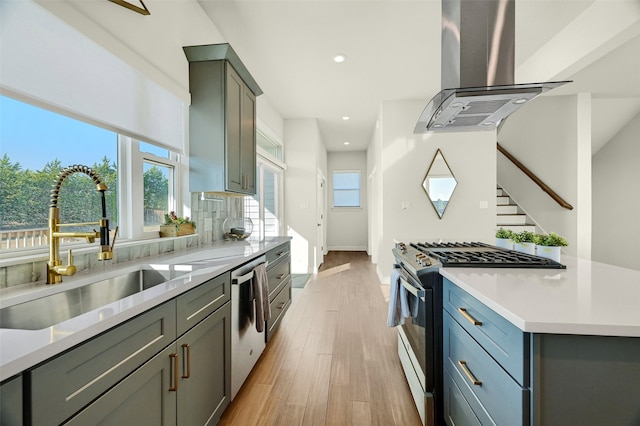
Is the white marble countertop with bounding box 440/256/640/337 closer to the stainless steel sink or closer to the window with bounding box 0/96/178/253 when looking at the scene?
the stainless steel sink

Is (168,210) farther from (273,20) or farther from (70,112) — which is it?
(273,20)

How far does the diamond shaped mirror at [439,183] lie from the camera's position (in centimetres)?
438

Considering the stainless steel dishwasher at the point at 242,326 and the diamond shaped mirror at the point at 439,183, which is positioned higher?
the diamond shaped mirror at the point at 439,183

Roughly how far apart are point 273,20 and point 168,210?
1969mm

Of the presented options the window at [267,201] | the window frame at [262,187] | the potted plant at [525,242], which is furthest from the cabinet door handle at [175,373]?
the window at [267,201]

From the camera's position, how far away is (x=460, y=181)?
4.39 m

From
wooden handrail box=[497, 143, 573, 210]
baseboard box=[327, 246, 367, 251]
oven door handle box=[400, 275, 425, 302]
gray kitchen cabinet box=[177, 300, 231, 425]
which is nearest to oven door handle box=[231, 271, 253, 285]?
gray kitchen cabinet box=[177, 300, 231, 425]

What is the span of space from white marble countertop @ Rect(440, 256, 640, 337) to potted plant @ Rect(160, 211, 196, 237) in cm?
186

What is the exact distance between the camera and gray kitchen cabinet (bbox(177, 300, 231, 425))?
1170 mm

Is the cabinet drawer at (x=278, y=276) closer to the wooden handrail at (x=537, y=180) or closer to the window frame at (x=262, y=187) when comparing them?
the window frame at (x=262, y=187)

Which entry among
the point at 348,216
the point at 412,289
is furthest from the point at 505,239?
the point at 348,216

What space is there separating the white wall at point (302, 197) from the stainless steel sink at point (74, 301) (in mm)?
3814

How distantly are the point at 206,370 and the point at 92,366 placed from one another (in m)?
0.73

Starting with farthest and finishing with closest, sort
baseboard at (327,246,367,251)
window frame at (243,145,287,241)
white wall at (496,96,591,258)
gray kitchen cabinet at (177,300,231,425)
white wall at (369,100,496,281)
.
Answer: baseboard at (327,246,367,251), white wall at (369,100,496,281), white wall at (496,96,591,258), window frame at (243,145,287,241), gray kitchen cabinet at (177,300,231,425)
